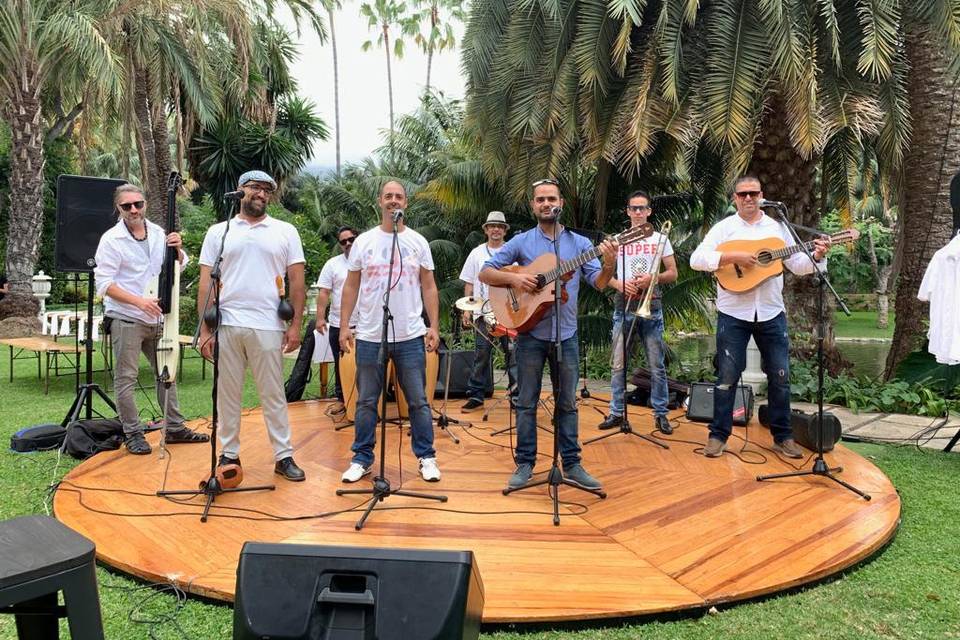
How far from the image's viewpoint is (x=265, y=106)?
19.1m

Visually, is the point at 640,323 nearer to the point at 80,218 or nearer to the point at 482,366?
the point at 482,366

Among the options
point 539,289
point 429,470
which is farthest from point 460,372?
point 539,289

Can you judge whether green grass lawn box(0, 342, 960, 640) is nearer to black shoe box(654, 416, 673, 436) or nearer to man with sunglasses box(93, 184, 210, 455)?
man with sunglasses box(93, 184, 210, 455)

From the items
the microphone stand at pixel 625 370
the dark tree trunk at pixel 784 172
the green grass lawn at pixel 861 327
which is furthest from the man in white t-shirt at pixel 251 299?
the green grass lawn at pixel 861 327

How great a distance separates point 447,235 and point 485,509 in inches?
376

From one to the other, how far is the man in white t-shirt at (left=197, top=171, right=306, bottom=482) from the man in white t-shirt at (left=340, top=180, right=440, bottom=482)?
41 cm

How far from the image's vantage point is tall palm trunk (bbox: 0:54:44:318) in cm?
1332

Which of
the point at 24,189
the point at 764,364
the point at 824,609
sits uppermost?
the point at 24,189

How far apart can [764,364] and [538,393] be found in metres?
1.89

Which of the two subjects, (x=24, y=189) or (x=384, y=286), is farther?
(x=24, y=189)

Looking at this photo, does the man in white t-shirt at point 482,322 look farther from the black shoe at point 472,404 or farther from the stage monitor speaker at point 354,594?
the stage monitor speaker at point 354,594

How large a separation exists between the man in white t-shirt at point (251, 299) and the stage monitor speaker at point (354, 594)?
8.14ft

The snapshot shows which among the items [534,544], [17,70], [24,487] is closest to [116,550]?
[24,487]

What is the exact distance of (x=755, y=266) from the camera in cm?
501
